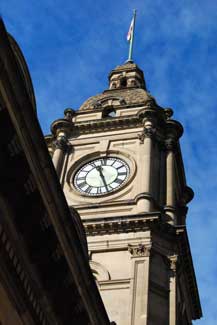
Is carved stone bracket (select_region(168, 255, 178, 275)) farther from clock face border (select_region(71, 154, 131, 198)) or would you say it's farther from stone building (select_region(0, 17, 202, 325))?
clock face border (select_region(71, 154, 131, 198))

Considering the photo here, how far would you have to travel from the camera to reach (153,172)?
33938 mm

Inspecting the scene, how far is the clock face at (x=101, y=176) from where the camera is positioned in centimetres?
3403

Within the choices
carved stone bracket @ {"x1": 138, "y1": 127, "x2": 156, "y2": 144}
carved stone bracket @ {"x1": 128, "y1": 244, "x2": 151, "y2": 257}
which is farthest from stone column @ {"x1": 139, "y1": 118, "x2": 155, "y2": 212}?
carved stone bracket @ {"x1": 128, "y1": 244, "x2": 151, "y2": 257}

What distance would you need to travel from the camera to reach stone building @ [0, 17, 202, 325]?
46.6ft

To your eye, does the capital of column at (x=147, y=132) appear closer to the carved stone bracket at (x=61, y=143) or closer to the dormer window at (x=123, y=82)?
the carved stone bracket at (x=61, y=143)

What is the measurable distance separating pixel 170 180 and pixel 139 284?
8.30m

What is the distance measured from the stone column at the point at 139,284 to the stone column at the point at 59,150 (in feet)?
27.4

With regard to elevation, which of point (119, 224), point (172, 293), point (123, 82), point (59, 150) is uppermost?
point (123, 82)

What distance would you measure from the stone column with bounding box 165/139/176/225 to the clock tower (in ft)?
0.16

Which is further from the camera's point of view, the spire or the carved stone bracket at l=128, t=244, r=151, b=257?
the spire

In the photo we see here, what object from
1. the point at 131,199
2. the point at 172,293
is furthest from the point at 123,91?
the point at 172,293

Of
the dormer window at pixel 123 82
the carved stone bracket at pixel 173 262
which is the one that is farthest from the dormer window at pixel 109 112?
the carved stone bracket at pixel 173 262

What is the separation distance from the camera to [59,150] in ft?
120

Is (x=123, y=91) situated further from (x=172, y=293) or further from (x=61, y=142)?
(x=172, y=293)
